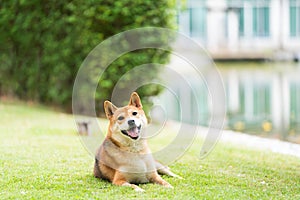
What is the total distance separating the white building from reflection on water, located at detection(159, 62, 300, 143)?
8.92m

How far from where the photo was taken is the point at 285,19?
41.2m

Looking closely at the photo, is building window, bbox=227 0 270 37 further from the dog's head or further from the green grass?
the dog's head

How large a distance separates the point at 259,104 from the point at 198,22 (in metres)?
22.4

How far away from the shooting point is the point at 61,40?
14.8m

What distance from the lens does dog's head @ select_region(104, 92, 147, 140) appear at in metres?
6.32

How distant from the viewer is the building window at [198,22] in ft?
134

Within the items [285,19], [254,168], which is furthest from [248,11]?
[254,168]

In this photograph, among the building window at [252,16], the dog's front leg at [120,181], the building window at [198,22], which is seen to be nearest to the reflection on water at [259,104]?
the dog's front leg at [120,181]

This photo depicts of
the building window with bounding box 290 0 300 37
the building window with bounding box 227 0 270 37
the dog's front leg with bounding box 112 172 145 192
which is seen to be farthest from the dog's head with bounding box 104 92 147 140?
the building window with bounding box 290 0 300 37

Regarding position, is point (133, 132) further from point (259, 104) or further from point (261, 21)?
point (261, 21)

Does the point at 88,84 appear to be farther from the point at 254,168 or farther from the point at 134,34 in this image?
the point at 254,168

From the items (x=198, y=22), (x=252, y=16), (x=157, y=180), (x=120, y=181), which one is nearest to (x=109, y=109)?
(x=120, y=181)

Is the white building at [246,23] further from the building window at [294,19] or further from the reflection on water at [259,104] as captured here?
the reflection on water at [259,104]

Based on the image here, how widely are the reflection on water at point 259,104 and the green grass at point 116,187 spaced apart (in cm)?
391
